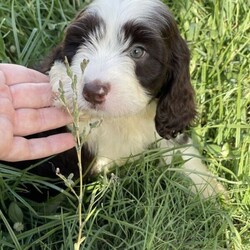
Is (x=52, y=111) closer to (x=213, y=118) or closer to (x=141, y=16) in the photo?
(x=141, y=16)

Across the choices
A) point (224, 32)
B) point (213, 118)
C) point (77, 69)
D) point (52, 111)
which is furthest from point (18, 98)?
point (224, 32)

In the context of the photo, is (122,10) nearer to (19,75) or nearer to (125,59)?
(125,59)

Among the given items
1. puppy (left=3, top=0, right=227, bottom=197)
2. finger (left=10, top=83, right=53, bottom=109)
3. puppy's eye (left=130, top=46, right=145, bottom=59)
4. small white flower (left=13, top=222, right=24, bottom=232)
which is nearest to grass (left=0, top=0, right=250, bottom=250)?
small white flower (left=13, top=222, right=24, bottom=232)

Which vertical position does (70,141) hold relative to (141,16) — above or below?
below

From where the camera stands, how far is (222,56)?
3.83m

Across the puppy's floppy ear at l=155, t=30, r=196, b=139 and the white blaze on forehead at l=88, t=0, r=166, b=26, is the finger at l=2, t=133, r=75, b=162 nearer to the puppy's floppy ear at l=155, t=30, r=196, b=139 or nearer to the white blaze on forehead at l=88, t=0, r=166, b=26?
the puppy's floppy ear at l=155, t=30, r=196, b=139

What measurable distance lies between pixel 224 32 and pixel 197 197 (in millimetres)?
1300

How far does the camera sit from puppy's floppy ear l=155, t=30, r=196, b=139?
2959 mm

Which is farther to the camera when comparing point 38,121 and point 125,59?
point 38,121

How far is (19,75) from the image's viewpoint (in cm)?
310

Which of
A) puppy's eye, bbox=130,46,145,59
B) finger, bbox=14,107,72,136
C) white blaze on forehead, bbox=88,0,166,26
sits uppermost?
white blaze on forehead, bbox=88,0,166,26

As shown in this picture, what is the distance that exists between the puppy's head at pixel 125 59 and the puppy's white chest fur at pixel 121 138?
155mm

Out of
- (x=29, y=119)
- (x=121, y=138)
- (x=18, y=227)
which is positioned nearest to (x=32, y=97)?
(x=29, y=119)

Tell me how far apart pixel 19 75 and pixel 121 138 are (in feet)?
1.98
